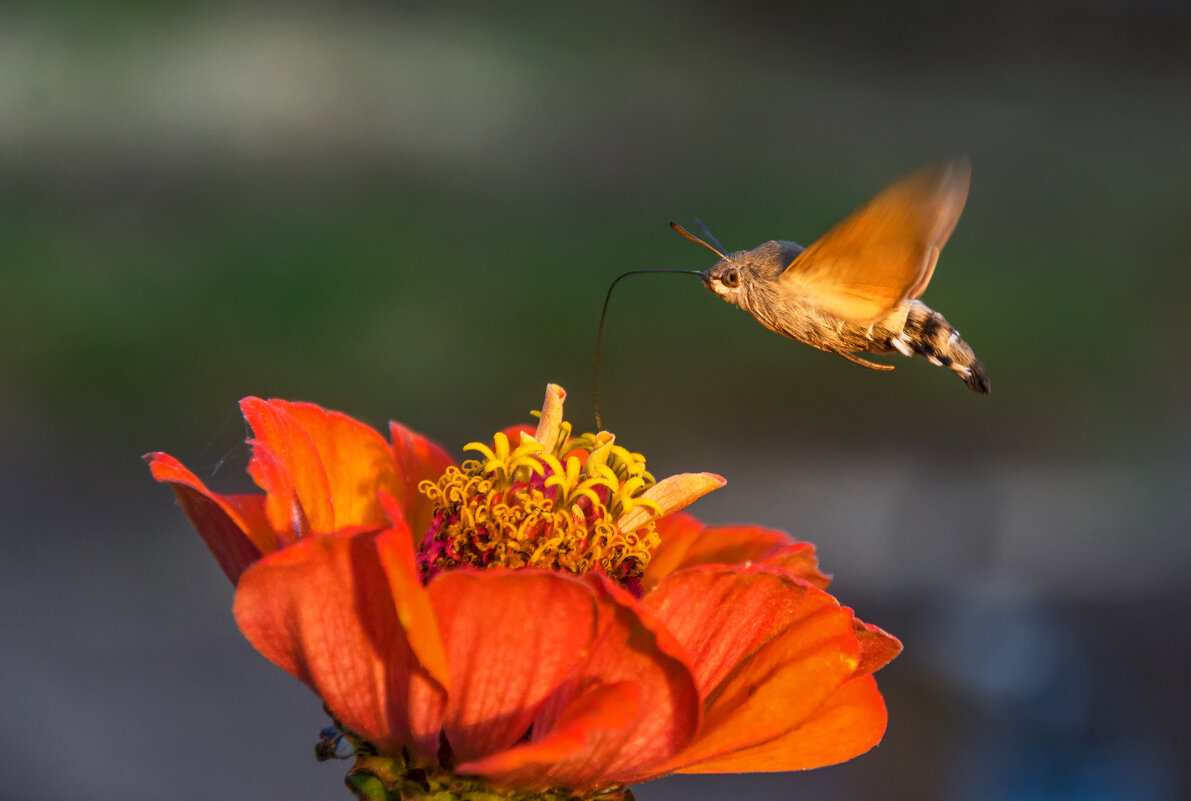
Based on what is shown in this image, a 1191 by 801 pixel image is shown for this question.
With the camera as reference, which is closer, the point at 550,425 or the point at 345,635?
the point at 345,635

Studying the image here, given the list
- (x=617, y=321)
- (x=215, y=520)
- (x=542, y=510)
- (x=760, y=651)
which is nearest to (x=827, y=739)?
(x=760, y=651)

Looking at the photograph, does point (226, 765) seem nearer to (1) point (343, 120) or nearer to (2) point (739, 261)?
(2) point (739, 261)

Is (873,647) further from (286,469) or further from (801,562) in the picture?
(286,469)

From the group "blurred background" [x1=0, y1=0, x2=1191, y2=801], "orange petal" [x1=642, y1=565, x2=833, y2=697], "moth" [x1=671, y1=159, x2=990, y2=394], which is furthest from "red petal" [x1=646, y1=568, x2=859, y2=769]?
"blurred background" [x1=0, y1=0, x2=1191, y2=801]

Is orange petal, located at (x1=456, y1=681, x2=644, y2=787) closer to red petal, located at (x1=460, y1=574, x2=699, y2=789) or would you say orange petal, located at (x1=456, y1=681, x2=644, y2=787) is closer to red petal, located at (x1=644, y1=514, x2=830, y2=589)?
red petal, located at (x1=460, y1=574, x2=699, y2=789)

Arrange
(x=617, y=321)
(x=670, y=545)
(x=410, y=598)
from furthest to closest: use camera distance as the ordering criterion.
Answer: (x=617, y=321), (x=670, y=545), (x=410, y=598)

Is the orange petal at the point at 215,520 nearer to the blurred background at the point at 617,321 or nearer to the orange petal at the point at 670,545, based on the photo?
the orange petal at the point at 670,545
